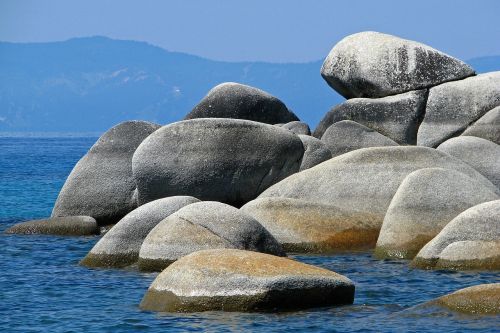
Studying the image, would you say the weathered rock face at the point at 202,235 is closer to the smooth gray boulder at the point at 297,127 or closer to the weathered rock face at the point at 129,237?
the weathered rock face at the point at 129,237

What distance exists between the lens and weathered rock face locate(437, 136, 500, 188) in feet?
93.8

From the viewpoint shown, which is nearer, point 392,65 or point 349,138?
point 349,138

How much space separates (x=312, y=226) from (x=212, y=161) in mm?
5218

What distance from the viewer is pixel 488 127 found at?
113 ft

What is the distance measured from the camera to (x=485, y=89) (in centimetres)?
3603

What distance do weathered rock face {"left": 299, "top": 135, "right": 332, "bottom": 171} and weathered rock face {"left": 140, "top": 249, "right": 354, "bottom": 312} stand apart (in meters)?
14.2

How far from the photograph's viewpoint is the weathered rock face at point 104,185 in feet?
96.5

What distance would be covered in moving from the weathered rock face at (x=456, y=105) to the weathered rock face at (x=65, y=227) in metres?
12.6

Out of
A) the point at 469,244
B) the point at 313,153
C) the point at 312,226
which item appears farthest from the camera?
the point at 313,153

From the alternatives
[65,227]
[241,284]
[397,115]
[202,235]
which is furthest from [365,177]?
[397,115]

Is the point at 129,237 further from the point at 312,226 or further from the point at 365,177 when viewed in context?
the point at 365,177

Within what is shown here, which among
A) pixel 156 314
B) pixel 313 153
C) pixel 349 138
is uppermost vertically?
pixel 349 138

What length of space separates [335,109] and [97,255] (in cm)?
1739

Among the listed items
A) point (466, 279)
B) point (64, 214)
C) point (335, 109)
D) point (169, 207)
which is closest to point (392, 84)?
point (335, 109)
